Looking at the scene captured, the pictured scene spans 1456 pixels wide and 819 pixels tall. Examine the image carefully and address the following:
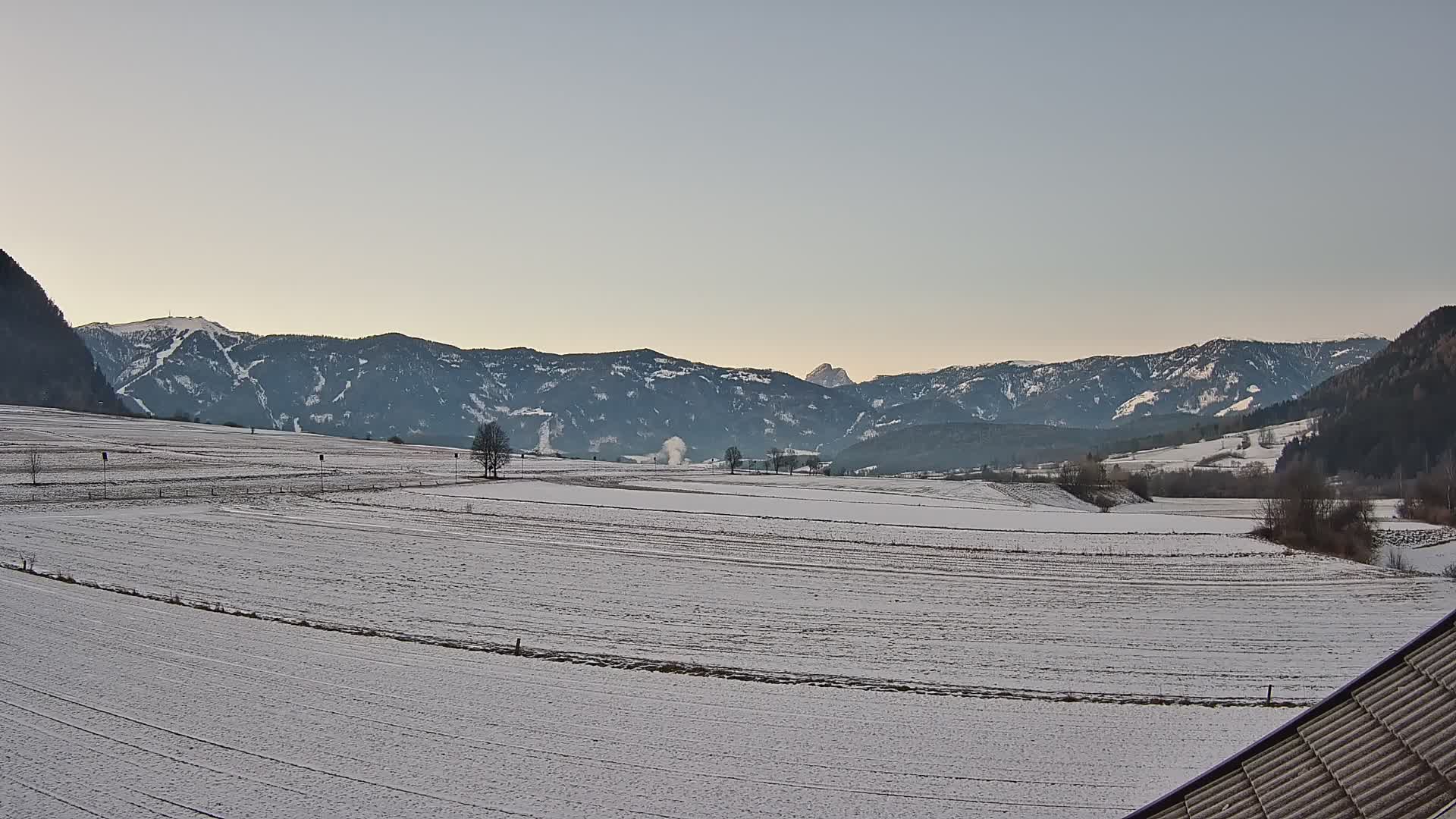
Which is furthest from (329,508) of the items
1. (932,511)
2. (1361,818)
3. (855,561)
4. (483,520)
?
(1361,818)

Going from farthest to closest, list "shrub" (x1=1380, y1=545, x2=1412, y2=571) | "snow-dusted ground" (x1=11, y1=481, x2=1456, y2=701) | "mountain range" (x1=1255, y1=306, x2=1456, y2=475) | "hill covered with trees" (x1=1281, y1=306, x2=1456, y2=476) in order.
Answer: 1. "hill covered with trees" (x1=1281, y1=306, x2=1456, y2=476)
2. "mountain range" (x1=1255, y1=306, x2=1456, y2=475)
3. "shrub" (x1=1380, y1=545, x2=1412, y2=571)
4. "snow-dusted ground" (x1=11, y1=481, x2=1456, y2=701)

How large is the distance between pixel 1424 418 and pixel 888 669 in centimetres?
18079

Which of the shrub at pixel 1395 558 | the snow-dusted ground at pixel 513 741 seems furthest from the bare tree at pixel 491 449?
the snow-dusted ground at pixel 513 741

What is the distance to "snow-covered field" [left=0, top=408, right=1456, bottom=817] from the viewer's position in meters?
16.3

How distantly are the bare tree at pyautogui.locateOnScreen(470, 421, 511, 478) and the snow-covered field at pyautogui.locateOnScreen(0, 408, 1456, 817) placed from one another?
4921cm

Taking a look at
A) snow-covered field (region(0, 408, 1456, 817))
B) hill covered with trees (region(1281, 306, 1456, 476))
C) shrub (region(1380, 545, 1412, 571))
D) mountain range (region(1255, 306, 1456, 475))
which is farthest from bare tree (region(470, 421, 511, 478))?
hill covered with trees (region(1281, 306, 1456, 476))

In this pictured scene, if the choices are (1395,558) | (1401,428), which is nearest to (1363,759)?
(1395,558)

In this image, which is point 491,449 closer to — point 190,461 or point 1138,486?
point 190,461

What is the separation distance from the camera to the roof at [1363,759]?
7746 mm

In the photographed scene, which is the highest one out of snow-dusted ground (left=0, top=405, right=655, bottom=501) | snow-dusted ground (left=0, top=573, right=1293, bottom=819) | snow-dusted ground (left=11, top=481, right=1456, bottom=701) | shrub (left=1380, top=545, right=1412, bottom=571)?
snow-dusted ground (left=0, top=405, right=655, bottom=501)

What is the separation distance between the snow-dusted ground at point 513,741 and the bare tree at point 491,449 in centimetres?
8494

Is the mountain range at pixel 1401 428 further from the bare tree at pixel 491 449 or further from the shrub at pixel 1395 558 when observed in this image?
the bare tree at pixel 491 449

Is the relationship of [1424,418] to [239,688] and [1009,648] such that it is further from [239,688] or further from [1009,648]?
[239,688]

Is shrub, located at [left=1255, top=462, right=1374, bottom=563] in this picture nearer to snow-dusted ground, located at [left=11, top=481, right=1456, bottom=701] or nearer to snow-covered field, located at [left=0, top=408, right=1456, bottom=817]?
snow-dusted ground, located at [left=11, top=481, right=1456, bottom=701]
